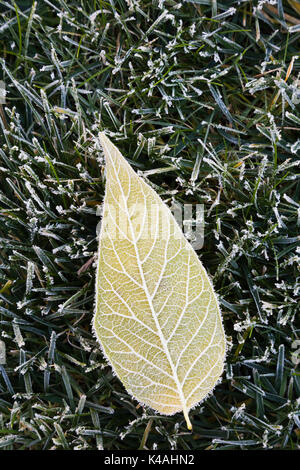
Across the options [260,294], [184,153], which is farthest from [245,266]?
[184,153]

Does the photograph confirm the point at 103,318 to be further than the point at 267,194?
No

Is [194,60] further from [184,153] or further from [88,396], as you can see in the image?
[88,396]

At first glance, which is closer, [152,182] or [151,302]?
[151,302]

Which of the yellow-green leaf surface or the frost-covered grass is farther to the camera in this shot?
the frost-covered grass

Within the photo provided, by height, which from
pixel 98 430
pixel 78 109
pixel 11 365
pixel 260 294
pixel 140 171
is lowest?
pixel 98 430
